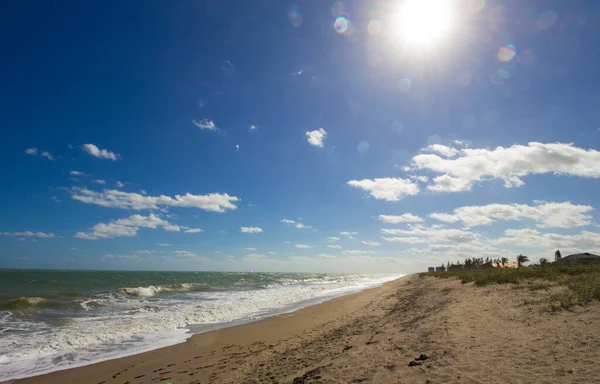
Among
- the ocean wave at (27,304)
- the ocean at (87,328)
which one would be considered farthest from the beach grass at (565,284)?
the ocean wave at (27,304)

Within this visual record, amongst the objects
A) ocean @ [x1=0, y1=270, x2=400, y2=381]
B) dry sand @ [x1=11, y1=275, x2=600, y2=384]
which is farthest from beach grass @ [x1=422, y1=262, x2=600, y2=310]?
ocean @ [x1=0, y1=270, x2=400, y2=381]

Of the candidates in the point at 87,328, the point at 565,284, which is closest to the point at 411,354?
the point at 565,284

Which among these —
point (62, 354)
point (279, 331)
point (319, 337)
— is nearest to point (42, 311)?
point (62, 354)

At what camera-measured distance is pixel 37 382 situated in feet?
27.3

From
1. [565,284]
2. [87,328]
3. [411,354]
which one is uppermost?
[565,284]

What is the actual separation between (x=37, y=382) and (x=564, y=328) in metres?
13.3

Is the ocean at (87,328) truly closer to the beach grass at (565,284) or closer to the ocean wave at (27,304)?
the ocean wave at (27,304)

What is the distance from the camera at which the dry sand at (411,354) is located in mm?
5328

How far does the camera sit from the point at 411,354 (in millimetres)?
6691

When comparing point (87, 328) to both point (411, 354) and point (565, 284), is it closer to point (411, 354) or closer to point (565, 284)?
point (411, 354)

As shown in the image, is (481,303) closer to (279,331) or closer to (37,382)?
(279,331)

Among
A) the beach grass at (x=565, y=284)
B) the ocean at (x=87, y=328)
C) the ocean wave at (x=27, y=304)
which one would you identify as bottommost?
the ocean at (x=87, y=328)

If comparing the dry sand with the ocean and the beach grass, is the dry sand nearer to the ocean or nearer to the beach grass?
the beach grass

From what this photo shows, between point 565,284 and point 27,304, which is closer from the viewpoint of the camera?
point 565,284
